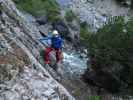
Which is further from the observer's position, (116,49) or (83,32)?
(83,32)

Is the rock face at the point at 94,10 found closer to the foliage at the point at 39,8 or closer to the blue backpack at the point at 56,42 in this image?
the foliage at the point at 39,8

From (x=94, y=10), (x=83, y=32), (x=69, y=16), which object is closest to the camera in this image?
(x=83, y=32)

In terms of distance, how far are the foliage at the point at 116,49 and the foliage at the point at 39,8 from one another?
217 inches

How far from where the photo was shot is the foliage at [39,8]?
2355 cm

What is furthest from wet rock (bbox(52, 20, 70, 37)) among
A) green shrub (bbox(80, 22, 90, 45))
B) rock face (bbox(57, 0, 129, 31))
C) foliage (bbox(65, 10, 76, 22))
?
rock face (bbox(57, 0, 129, 31))

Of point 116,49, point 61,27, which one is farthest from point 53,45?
point 61,27

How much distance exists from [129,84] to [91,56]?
1842mm

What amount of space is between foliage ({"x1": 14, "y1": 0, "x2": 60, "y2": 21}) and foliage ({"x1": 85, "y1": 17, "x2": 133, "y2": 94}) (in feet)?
18.1

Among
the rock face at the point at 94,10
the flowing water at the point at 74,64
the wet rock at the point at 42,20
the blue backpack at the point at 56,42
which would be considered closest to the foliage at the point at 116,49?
the flowing water at the point at 74,64

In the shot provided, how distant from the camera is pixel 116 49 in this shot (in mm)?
17828

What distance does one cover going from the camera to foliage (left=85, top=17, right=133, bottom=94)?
17.7m

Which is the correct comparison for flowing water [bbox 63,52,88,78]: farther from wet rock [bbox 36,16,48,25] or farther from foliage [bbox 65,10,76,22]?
foliage [bbox 65,10,76,22]

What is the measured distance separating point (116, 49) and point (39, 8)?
7.36 metres

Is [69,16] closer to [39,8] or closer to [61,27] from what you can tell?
[39,8]
